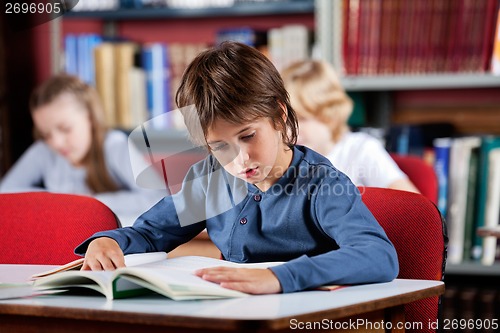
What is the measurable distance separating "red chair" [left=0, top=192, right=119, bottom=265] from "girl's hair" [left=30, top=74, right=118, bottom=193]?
139 centimetres

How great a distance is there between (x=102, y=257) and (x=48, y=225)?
37 centimetres

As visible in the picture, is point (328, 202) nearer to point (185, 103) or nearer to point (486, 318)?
point (185, 103)

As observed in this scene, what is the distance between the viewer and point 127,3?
135 inches

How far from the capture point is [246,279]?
1.10m

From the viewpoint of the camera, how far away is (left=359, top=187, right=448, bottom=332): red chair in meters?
1.46

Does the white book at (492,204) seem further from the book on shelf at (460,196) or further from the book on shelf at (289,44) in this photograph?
the book on shelf at (289,44)

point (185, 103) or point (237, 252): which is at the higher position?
point (185, 103)

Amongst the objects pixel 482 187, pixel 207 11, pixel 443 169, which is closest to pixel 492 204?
pixel 482 187

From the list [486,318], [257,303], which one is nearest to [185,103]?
[257,303]

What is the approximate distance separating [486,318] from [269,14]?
59.4 inches

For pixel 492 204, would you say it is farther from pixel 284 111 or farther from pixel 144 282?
pixel 144 282

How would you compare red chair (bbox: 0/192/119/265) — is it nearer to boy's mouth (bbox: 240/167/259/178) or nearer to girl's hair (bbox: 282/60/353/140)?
boy's mouth (bbox: 240/167/259/178)

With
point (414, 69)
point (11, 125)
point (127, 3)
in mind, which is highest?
point (127, 3)

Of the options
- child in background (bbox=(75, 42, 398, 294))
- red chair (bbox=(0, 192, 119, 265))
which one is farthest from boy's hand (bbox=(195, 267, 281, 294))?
red chair (bbox=(0, 192, 119, 265))
